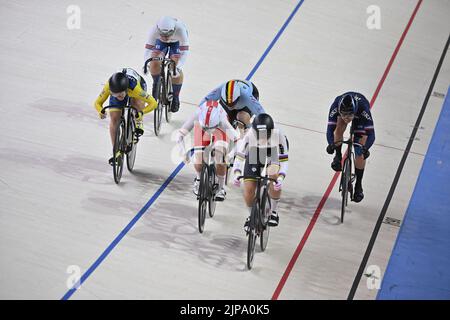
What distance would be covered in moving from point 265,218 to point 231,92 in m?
1.41

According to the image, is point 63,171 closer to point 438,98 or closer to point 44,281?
point 44,281

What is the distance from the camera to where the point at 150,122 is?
10312mm

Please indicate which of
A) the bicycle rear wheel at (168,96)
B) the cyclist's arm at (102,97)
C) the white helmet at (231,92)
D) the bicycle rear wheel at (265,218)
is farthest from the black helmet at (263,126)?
the bicycle rear wheel at (168,96)

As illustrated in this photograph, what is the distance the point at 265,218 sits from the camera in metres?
7.97

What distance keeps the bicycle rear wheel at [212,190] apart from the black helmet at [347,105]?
4.49 feet

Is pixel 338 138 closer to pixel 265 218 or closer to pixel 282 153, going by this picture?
pixel 282 153

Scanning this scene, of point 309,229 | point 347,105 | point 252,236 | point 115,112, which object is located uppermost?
point 347,105

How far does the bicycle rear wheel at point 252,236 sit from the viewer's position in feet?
25.0

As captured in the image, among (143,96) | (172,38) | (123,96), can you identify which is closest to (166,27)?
(172,38)

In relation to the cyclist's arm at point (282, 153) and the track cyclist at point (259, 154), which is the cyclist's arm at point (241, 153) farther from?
the cyclist's arm at point (282, 153)

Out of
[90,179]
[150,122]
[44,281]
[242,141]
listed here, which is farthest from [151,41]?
[44,281]

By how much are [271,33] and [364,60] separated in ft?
4.67

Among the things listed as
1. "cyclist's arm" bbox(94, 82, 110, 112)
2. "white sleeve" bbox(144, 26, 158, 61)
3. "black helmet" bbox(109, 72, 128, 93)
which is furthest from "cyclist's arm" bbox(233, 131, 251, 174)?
"white sleeve" bbox(144, 26, 158, 61)

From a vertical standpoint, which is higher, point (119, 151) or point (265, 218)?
point (119, 151)
